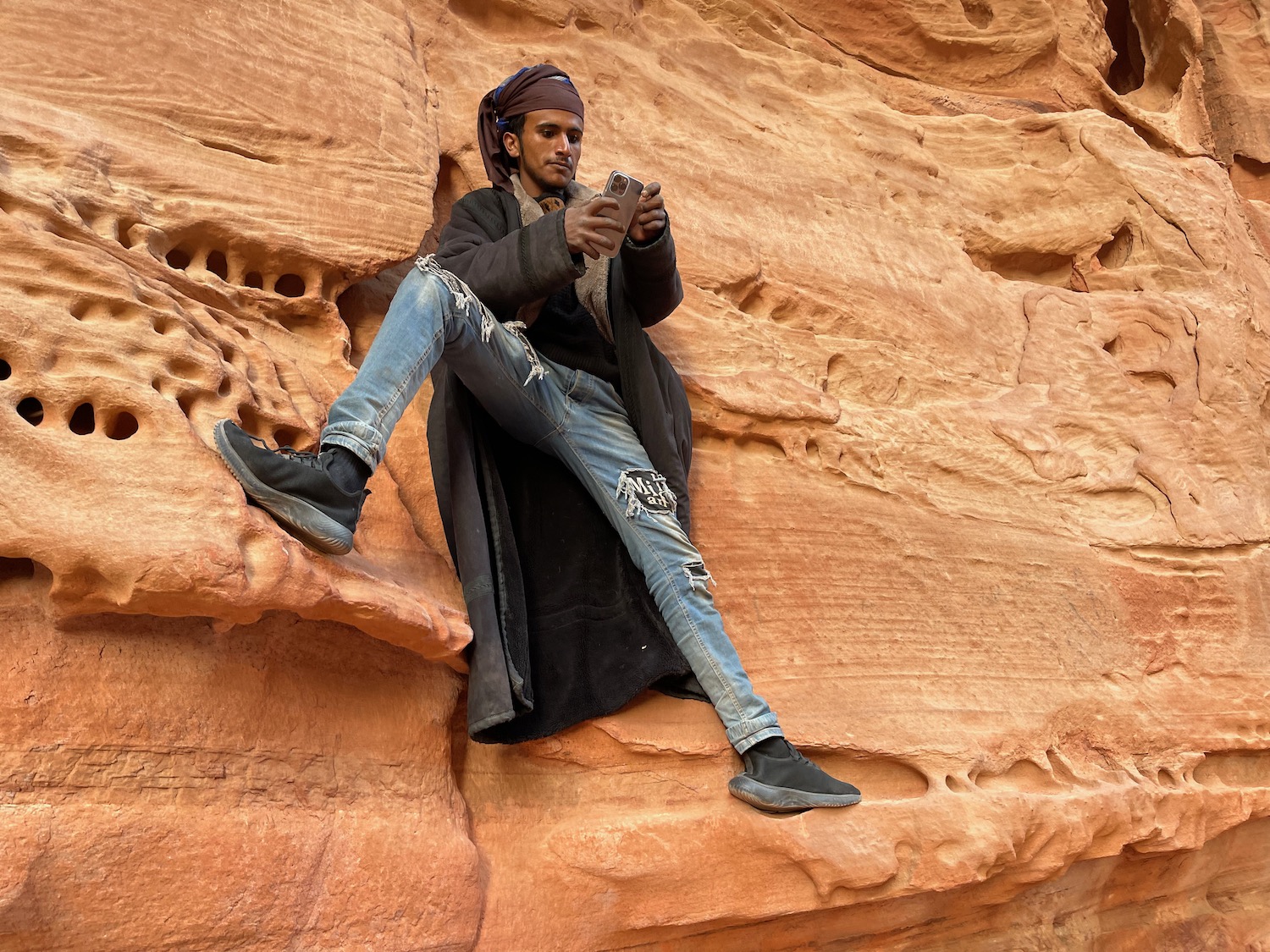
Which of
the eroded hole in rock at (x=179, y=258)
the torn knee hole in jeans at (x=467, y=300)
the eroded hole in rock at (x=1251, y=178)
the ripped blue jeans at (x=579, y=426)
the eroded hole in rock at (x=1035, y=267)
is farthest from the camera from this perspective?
the eroded hole in rock at (x=1251, y=178)

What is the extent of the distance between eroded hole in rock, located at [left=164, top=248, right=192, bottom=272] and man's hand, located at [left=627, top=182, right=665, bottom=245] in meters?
1.26

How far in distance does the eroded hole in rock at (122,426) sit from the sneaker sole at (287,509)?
0.95 feet

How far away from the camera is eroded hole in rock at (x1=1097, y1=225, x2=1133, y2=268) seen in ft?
18.2

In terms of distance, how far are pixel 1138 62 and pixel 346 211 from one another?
18.8 ft

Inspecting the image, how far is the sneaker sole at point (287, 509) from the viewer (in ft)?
7.43

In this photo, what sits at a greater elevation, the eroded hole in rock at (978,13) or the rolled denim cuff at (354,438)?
the eroded hole in rock at (978,13)

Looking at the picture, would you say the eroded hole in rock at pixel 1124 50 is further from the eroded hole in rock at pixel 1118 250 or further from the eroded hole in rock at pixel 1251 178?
the eroded hole in rock at pixel 1118 250

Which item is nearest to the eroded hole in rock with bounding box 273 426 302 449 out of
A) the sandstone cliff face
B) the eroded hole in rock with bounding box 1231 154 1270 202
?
the sandstone cliff face

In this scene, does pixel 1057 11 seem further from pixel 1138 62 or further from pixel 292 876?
pixel 292 876

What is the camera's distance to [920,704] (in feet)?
11.9

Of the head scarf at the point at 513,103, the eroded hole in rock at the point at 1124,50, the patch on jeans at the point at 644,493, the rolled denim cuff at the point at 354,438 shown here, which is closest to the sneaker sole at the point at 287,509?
the rolled denim cuff at the point at 354,438

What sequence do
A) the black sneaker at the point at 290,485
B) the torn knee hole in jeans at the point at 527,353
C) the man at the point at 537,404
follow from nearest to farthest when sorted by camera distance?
the black sneaker at the point at 290,485, the man at the point at 537,404, the torn knee hole in jeans at the point at 527,353

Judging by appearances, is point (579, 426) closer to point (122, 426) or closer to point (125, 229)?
point (122, 426)

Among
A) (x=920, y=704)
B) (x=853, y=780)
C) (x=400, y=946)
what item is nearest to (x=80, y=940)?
(x=400, y=946)
